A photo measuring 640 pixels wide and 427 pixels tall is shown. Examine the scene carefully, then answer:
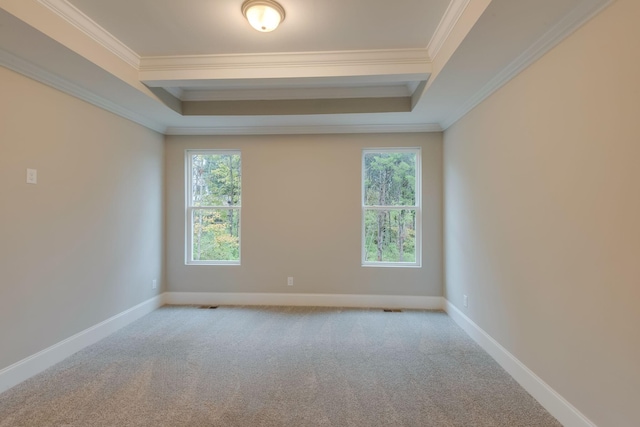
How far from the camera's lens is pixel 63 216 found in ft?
8.55

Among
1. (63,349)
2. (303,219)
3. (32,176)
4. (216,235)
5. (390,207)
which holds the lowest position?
(63,349)

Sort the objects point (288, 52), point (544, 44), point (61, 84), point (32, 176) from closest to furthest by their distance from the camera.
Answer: point (544, 44), point (32, 176), point (61, 84), point (288, 52)

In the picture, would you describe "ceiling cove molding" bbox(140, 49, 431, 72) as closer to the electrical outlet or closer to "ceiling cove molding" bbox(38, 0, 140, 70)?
"ceiling cove molding" bbox(38, 0, 140, 70)

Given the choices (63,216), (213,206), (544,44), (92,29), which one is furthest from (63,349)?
(544,44)

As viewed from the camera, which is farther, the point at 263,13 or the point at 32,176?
the point at 32,176

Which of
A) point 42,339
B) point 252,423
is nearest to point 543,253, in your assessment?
point 252,423

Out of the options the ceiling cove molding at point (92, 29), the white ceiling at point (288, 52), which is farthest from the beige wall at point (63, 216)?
the ceiling cove molding at point (92, 29)

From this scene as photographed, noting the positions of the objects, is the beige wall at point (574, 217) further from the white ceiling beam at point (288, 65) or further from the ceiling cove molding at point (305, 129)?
the ceiling cove molding at point (305, 129)

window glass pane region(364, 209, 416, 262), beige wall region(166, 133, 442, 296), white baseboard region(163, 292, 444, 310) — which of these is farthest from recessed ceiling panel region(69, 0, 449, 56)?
white baseboard region(163, 292, 444, 310)

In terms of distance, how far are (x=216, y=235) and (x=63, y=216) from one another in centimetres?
185

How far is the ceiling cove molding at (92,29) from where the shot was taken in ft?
6.50

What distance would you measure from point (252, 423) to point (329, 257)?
95.8 inches

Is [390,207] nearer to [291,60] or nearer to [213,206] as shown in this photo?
[291,60]

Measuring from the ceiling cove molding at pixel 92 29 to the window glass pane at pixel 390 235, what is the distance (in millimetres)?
3124
